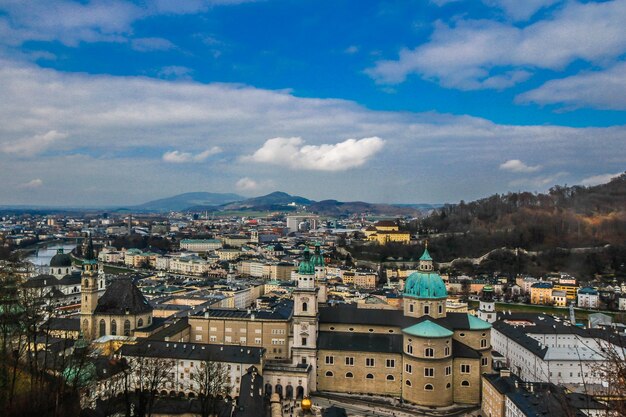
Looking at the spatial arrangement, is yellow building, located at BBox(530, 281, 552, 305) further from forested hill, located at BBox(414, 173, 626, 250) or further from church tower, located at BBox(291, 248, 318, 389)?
church tower, located at BBox(291, 248, 318, 389)

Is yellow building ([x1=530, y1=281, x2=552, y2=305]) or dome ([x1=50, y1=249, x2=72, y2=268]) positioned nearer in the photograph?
yellow building ([x1=530, y1=281, x2=552, y2=305])

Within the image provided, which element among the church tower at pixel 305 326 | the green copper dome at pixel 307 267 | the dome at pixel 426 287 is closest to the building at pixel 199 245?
the green copper dome at pixel 307 267

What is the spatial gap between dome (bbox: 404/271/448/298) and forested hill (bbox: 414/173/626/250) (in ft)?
211

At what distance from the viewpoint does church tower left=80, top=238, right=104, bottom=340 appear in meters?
38.5

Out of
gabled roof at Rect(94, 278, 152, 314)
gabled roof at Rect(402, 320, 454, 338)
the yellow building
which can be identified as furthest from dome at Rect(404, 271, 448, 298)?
the yellow building

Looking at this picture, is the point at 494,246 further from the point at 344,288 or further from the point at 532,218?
the point at 344,288

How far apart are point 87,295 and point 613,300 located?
56437 millimetres

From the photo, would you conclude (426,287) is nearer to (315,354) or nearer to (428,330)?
(428,330)

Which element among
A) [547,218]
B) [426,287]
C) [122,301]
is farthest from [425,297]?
[547,218]

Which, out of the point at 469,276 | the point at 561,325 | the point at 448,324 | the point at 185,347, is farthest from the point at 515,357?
the point at 469,276

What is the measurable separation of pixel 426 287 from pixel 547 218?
7920 cm

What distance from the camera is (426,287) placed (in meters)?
33.9

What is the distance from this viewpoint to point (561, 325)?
42562 millimetres

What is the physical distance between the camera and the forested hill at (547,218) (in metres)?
94.5
